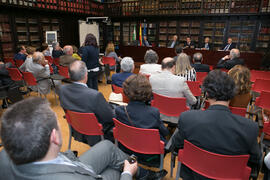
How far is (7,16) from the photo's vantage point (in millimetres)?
7582

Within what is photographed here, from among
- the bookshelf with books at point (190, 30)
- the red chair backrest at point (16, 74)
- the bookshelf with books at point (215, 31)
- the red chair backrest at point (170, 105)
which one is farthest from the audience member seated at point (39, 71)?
the bookshelf with books at point (215, 31)

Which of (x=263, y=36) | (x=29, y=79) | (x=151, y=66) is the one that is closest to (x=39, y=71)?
(x=29, y=79)

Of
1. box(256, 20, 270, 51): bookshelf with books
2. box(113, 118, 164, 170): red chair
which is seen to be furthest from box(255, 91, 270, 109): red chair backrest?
box(256, 20, 270, 51): bookshelf with books

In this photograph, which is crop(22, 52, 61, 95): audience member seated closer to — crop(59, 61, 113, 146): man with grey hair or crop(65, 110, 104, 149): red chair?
crop(59, 61, 113, 146): man with grey hair

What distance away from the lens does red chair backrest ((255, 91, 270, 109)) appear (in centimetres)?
270

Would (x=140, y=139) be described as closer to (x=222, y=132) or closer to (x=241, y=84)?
(x=222, y=132)

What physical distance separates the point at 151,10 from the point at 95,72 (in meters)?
7.73

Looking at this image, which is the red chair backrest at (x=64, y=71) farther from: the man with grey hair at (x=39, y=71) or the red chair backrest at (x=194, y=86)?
the red chair backrest at (x=194, y=86)

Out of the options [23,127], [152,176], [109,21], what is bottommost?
[152,176]

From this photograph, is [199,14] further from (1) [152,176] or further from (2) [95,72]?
(1) [152,176]

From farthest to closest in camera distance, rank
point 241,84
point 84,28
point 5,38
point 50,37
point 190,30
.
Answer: point 84,28
point 190,30
point 50,37
point 5,38
point 241,84

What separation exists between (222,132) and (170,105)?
3.77 ft

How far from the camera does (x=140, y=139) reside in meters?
Answer: 1.62

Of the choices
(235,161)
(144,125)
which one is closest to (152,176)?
(144,125)
